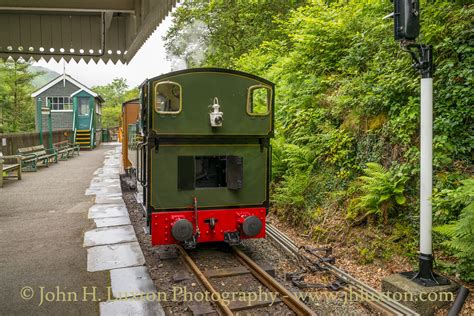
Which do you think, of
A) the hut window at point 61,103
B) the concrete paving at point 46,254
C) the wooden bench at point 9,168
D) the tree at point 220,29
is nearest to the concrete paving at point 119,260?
the concrete paving at point 46,254

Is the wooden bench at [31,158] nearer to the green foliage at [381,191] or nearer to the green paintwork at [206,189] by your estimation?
the green paintwork at [206,189]

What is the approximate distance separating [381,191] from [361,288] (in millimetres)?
1595

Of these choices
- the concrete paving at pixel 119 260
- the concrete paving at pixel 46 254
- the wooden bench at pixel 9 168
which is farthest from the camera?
the wooden bench at pixel 9 168

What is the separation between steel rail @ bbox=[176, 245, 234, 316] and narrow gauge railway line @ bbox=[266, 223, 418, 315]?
1.62 metres

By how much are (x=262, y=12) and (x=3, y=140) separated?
12.4 m

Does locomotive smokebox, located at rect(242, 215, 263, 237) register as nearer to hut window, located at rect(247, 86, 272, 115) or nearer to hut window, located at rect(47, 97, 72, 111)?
hut window, located at rect(247, 86, 272, 115)

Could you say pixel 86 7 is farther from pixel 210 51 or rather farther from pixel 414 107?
pixel 210 51

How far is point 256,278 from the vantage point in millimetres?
5652

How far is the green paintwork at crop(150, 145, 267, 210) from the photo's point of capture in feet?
20.4

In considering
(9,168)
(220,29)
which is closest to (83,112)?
(220,29)

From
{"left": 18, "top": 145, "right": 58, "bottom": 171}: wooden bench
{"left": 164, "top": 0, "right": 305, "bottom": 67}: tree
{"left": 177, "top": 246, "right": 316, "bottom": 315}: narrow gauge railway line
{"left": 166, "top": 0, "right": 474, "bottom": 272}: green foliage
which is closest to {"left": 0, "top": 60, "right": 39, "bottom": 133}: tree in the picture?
{"left": 18, "top": 145, "right": 58, "bottom": 171}: wooden bench

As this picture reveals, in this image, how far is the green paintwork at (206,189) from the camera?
6211 mm

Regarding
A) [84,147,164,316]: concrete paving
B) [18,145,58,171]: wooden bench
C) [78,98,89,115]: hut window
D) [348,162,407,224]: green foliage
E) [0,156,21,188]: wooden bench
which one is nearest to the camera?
[84,147,164,316]: concrete paving

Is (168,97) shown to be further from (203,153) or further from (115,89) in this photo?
(115,89)
